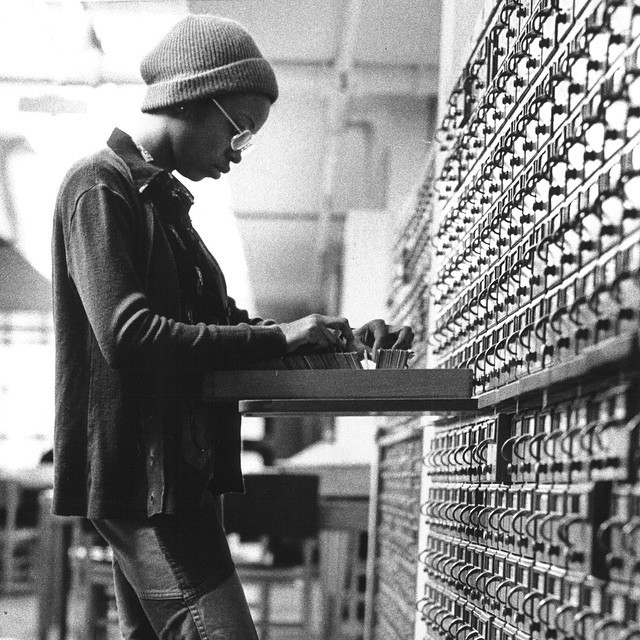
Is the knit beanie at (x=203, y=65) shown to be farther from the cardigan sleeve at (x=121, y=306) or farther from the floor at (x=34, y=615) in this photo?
the floor at (x=34, y=615)

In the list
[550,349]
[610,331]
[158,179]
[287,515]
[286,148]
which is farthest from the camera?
[286,148]

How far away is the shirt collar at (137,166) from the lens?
1.74 metres

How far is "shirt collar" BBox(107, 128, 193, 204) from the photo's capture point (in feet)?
5.70

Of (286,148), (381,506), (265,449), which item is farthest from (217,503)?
(265,449)

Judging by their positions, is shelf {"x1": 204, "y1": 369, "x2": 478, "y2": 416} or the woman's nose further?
the woman's nose

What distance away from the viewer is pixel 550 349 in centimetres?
164

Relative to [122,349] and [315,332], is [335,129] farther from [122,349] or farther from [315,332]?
[122,349]

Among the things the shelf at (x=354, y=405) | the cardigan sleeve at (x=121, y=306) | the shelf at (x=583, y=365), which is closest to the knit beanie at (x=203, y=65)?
the cardigan sleeve at (x=121, y=306)

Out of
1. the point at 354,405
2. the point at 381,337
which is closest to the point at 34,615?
the point at 381,337

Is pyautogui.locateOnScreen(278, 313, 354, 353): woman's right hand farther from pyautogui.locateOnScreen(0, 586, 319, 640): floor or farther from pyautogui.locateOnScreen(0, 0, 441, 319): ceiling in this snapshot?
pyautogui.locateOnScreen(0, 586, 319, 640): floor

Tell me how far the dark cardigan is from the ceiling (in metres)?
3.65

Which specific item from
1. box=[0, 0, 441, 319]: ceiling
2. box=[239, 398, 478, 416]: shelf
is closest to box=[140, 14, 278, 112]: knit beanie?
box=[239, 398, 478, 416]: shelf

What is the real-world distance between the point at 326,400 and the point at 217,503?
0.91 feet

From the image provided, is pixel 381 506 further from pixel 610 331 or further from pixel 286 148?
pixel 286 148
